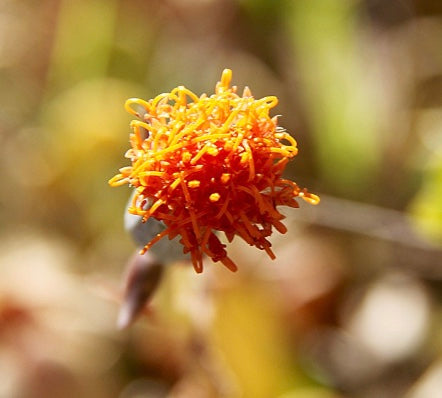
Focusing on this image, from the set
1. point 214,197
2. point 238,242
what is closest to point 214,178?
point 214,197

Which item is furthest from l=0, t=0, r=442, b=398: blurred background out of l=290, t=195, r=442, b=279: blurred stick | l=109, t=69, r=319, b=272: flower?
l=109, t=69, r=319, b=272: flower

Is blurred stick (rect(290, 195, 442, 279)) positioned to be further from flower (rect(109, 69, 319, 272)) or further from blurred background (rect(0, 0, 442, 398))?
flower (rect(109, 69, 319, 272))

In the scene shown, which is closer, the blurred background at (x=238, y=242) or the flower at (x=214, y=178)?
the flower at (x=214, y=178)

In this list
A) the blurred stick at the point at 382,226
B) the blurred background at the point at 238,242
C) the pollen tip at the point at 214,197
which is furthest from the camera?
the blurred stick at the point at 382,226

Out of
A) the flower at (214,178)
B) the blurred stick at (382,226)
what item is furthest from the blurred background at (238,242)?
the flower at (214,178)

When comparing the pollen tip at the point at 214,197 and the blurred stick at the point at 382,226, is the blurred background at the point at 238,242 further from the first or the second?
the pollen tip at the point at 214,197

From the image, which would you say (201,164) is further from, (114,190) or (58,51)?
(58,51)

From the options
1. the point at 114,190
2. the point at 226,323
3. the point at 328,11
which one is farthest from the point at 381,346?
the point at 328,11
